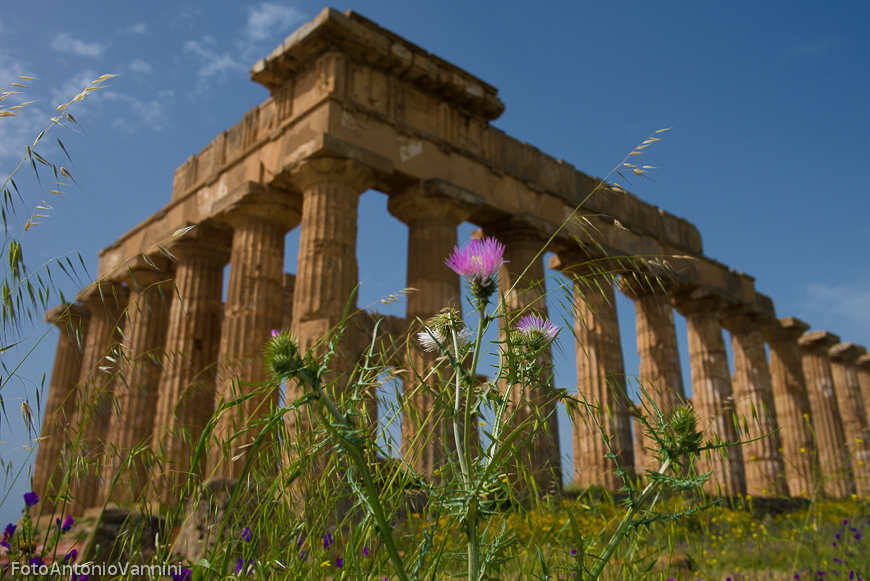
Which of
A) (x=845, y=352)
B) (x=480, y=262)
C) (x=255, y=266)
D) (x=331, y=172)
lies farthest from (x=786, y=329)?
(x=480, y=262)

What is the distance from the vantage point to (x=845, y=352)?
22.2m

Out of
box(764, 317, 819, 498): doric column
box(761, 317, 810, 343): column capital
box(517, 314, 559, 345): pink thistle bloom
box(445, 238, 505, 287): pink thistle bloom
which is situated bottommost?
box(517, 314, 559, 345): pink thistle bloom

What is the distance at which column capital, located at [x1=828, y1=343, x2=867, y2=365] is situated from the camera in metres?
22.2

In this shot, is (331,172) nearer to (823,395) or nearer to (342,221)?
(342,221)

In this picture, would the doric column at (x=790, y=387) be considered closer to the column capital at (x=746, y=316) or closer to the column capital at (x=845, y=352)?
the column capital at (x=746, y=316)

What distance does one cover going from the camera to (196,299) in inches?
479

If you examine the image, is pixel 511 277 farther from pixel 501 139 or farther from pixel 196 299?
pixel 196 299

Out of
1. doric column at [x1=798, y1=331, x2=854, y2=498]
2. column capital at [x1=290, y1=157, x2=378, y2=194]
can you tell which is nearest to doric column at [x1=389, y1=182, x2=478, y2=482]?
column capital at [x1=290, y1=157, x2=378, y2=194]

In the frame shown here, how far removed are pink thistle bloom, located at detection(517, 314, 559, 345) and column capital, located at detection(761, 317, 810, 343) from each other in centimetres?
1846

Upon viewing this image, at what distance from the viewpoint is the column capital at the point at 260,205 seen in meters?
10.8

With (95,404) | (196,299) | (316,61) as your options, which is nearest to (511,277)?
(316,61)

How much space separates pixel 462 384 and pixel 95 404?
1.50 meters

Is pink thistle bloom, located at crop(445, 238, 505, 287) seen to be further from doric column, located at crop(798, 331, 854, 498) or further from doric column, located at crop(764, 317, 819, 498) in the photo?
doric column, located at crop(798, 331, 854, 498)

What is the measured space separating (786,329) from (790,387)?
5.20 feet
